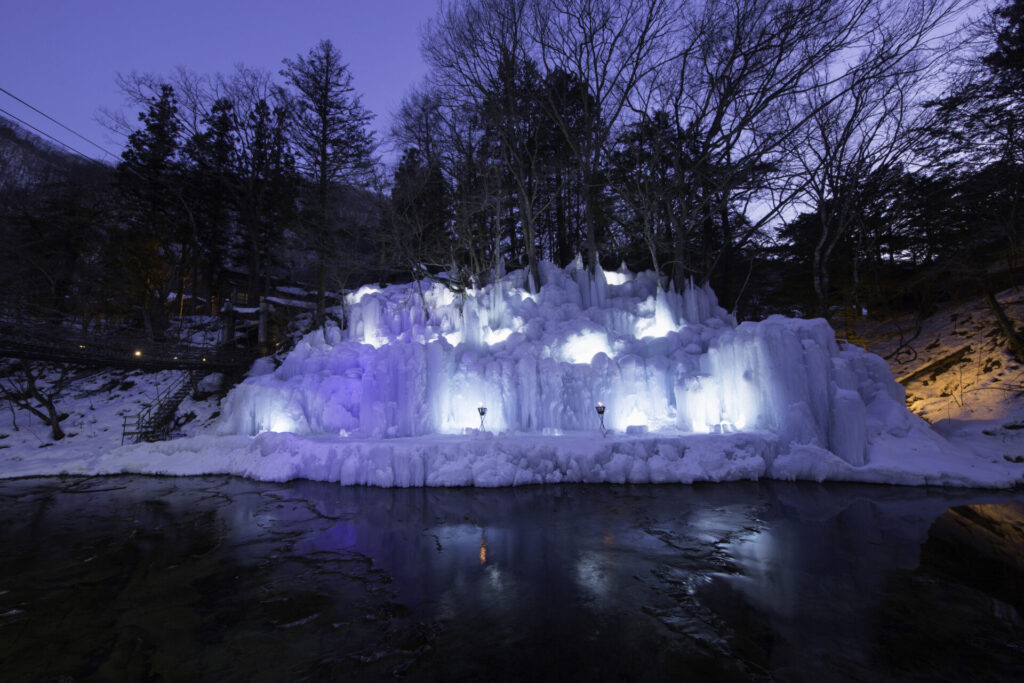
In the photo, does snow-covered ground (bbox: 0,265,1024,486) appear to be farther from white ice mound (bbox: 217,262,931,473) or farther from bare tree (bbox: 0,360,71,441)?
bare tree (bbox: 0,360,71,441)

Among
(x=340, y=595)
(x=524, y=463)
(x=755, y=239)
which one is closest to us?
(x=340, y=595)

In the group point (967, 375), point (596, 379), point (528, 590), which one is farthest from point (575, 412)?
point (967, 375)

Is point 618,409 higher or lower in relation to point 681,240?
lower

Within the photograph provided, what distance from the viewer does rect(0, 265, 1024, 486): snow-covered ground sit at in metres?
10.5

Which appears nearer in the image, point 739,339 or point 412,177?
point 739,339

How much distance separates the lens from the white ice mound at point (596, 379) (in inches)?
432

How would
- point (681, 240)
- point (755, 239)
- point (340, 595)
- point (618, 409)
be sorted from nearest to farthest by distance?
point (340, 595) → point (618, 409) → point (681, 240) → point (755, 239)

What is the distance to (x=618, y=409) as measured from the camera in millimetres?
12742

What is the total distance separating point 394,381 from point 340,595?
9343 millimetres

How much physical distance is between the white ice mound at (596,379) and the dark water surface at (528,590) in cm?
281

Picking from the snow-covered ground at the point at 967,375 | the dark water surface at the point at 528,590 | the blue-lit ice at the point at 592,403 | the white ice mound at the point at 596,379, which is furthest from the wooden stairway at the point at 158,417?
the snow-covered ground at the point at 967,375

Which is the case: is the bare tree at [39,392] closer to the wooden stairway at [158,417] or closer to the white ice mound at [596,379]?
the wooden stairway at [158,417]

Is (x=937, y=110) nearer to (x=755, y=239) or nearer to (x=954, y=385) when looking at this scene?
(x=755, y=239)

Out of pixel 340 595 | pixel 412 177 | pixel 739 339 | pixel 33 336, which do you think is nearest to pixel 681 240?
pixel 739 339
